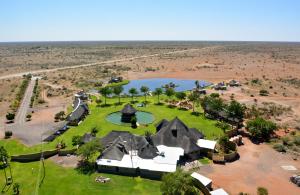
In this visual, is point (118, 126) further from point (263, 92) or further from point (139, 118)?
point (263, 92)

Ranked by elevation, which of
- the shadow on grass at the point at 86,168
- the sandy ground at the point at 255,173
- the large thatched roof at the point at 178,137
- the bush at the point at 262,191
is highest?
the large thatched roof at the point at 178,137

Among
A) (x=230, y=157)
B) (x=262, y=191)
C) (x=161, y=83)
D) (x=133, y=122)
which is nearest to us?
(x=262, y=191)

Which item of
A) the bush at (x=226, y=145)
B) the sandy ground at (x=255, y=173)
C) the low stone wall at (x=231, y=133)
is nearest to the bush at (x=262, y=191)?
the sandy ground at (x=255, y=173)

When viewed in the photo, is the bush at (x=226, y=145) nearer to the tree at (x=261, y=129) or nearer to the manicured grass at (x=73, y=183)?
the tree at (x=261, y=129)

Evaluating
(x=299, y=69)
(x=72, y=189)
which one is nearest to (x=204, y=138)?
(x=72, y=189)

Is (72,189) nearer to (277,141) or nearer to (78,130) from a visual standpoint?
(78,130)

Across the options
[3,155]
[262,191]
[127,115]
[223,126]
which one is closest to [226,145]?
[223,126]
